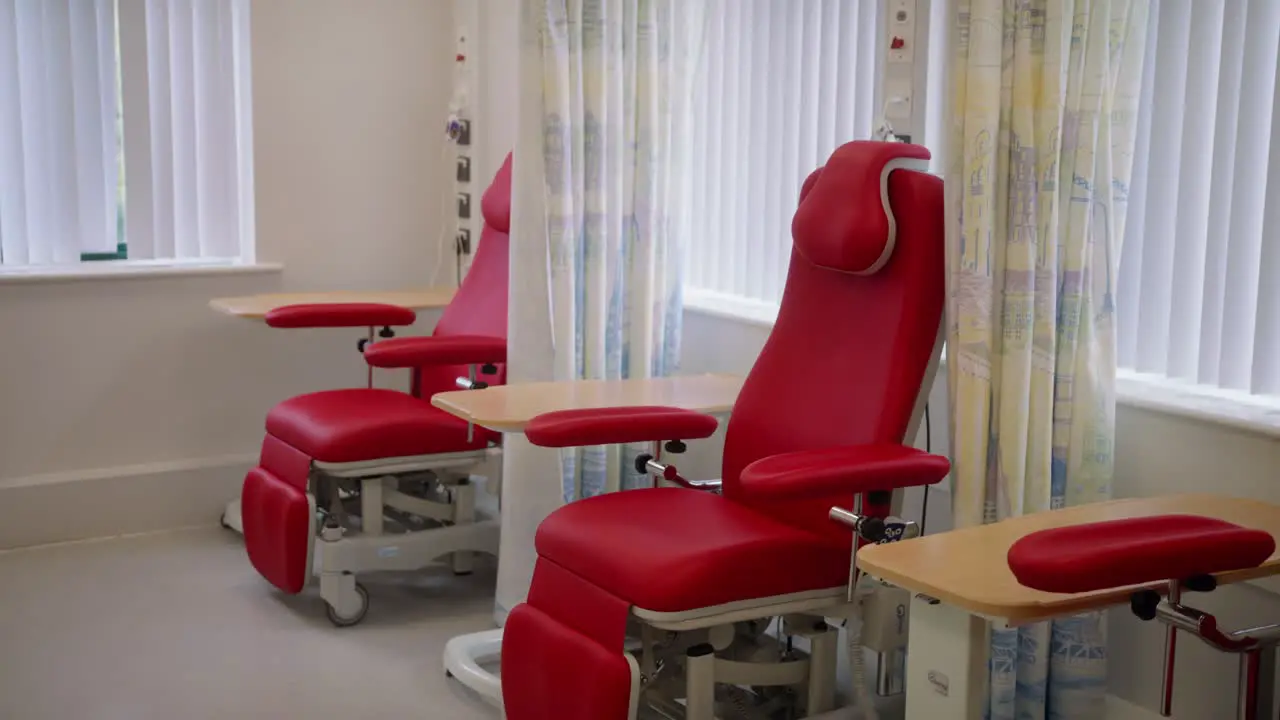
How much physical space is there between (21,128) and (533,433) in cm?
227

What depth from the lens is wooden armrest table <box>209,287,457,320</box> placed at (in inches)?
148

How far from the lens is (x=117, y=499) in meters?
4.07

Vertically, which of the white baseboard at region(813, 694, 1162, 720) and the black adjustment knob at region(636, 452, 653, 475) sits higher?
the black adjustment knob at region(636, 452, 653, 475)

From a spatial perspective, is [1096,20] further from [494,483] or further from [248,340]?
[248,340]

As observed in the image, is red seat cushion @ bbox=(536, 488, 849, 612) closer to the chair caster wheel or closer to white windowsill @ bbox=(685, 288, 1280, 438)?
white windowsill @ bbox=(685, 288, 1280, 438)

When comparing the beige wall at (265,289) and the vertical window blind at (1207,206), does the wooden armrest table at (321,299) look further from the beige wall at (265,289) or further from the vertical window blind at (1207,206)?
the vertical window blind at (1207,206)

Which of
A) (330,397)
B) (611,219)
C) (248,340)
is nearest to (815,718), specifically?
(611,219)

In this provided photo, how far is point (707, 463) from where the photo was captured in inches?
140

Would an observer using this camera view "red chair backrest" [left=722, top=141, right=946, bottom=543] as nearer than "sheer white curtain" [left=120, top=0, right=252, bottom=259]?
Yes

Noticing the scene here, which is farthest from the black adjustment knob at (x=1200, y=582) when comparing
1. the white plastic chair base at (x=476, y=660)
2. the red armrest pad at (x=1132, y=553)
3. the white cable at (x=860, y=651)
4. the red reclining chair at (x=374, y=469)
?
the red reclining chair at (x=374, y=469)

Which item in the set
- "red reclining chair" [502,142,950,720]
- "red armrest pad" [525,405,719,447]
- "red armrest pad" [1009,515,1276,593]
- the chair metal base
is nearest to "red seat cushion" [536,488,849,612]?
"red reclining chair" [502,142,950,720]

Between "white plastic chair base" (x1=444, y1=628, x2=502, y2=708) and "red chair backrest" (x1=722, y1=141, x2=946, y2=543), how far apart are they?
0.71 m

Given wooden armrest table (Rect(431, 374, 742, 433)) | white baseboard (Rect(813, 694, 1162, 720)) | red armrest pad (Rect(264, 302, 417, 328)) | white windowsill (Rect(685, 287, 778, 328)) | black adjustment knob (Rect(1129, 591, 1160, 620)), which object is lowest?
white baseboard (Rect(813, 694, 1162, 720))

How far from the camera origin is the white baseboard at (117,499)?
394 centimetres
